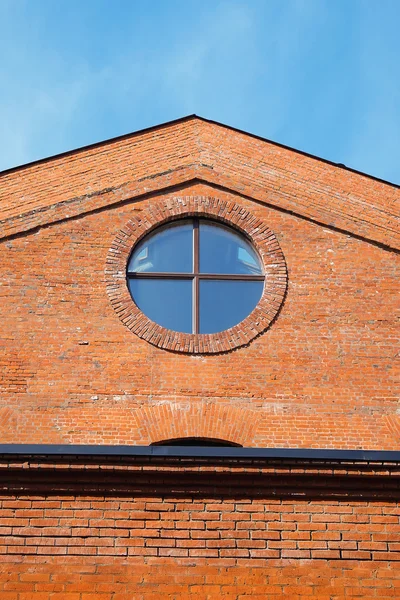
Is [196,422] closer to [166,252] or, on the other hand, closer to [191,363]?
[191,363]

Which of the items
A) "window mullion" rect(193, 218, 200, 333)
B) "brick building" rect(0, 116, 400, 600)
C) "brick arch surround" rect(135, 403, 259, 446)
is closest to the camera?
"brick building" rect(0, 116, 400, 600)

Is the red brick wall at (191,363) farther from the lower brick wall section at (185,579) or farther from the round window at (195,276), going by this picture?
the lower brick wall section at (185,579)

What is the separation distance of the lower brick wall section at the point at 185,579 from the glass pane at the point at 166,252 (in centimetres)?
481

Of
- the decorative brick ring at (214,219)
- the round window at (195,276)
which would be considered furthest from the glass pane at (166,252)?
the decorative brick ring at (214,219)

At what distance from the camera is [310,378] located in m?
9.77

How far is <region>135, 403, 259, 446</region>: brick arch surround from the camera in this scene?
9.20 metres

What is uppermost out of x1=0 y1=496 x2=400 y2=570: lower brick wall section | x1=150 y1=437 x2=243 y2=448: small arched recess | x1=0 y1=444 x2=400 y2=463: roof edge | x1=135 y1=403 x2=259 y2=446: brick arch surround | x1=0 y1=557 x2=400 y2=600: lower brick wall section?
x1=135 y1=403 x2=259 y2=446: brick arch surround

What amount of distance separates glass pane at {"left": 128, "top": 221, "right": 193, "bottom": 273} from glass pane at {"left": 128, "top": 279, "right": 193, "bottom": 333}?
19 cm

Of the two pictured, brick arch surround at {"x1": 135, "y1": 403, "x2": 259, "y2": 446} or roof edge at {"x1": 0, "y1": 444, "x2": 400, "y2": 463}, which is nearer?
roof edge at {"x1": 0, "y1": 444, "x2": 400, "y2": 463}

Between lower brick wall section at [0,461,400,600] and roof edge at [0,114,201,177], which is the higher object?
roof edge at [0,114,201,177]

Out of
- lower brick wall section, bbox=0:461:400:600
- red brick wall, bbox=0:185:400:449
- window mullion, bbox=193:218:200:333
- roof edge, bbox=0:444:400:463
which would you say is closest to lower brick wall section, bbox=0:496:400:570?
lower brick wall section, bbox=0:461:400:600

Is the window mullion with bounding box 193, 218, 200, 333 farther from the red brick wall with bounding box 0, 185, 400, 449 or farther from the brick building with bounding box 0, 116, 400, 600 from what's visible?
the red brick wall with bounding box 0, 185, 400, 449

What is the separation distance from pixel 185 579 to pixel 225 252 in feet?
17.5

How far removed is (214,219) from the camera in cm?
1127
